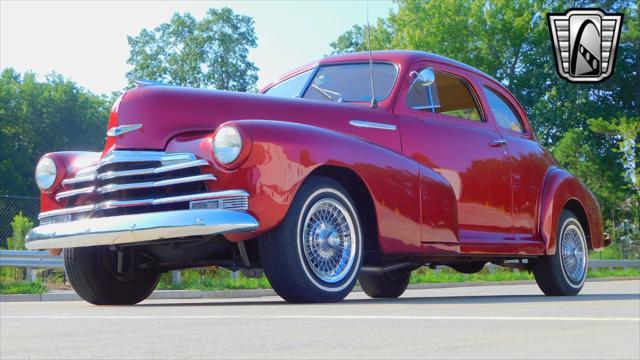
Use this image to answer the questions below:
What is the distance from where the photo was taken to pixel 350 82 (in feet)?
26.3

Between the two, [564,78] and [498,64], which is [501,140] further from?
[498,64]

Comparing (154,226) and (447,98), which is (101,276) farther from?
(447,98)

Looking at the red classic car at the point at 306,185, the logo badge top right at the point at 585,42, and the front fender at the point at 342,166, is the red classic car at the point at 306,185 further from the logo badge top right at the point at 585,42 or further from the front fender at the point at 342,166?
the logo badge top right at the point at 585,42

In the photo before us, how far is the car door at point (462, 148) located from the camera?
7652mm

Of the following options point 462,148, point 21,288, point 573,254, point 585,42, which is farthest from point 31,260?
point 585,42

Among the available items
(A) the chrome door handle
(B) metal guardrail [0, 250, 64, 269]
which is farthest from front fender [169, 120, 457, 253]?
(B) metal guardrail [0, 250, 64, 269]

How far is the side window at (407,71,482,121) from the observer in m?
7.96

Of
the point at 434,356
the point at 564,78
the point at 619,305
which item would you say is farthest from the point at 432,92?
the point at 564,78

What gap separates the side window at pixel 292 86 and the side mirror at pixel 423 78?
0.90 metres

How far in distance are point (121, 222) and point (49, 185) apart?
1.30 meters

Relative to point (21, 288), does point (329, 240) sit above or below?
above

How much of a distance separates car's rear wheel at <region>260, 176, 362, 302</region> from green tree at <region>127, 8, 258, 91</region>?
177 ft

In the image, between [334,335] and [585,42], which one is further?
[585,42]

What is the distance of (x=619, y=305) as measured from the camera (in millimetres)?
6336
